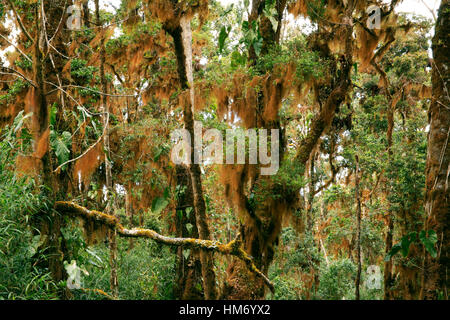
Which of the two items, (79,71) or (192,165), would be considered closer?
(192,165)

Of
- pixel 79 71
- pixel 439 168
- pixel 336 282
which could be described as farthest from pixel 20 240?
pixel 336 282

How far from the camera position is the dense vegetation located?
3393mm

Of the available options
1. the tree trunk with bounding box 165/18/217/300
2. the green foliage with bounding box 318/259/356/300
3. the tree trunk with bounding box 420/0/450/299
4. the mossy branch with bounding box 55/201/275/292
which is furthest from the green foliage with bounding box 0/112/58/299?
the green foliage with bounding box 318/259/356/300

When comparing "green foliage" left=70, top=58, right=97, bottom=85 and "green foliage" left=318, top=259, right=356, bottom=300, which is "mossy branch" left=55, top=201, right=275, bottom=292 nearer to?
"green foliage" left=70, top=58, right=97, bottom=85

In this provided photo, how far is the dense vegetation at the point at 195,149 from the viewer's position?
3.39 m

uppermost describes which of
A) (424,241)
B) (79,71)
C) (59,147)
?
(79,71)

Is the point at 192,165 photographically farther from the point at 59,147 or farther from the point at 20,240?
the point at 20,240

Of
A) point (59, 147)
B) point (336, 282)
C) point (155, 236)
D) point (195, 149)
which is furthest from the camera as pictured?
point (336, 282)

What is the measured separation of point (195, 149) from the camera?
4.32m

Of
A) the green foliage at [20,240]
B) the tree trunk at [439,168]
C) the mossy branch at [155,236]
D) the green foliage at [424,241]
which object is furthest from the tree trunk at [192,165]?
the tree trunk at [439,168]

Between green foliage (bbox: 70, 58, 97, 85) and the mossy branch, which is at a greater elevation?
green foliage (bbox: 70, 58, 97, 85)

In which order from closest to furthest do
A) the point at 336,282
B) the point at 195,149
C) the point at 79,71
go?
the point at 195,149, the point at 79,71, the point at 336,282
